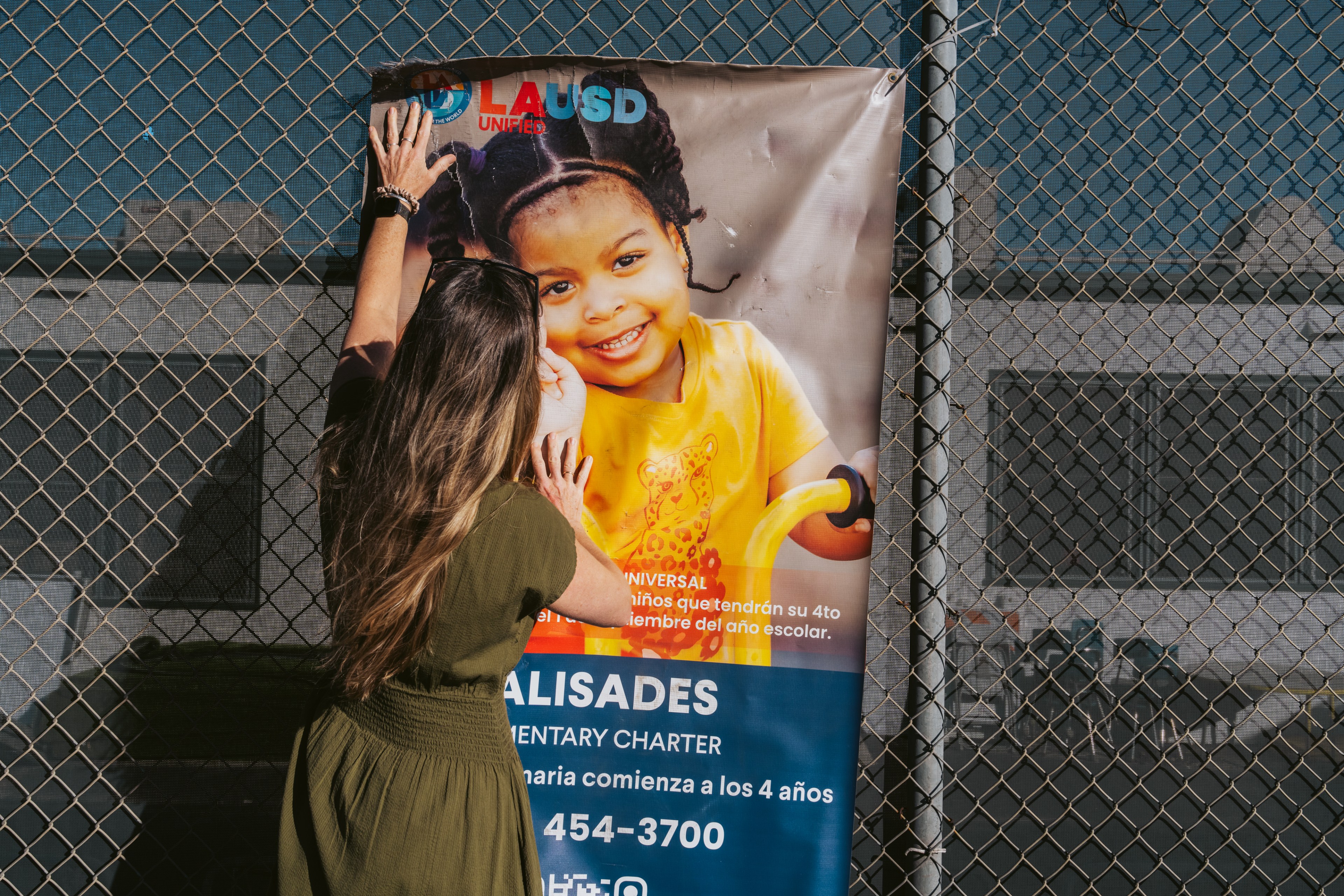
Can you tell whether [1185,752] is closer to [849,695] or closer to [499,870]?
[849,695]

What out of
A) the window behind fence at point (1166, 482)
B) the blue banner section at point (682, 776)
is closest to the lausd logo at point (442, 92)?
the blue banner section at point (682, 776)

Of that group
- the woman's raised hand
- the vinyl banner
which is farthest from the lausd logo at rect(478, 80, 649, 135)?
the woman's raised hand

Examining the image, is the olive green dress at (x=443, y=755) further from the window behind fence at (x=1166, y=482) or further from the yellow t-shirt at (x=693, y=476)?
the window behind fence at (x=1166, y=482)

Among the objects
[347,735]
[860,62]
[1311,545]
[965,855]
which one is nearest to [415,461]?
[347,735]

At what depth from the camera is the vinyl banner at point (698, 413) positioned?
1833 millimetres

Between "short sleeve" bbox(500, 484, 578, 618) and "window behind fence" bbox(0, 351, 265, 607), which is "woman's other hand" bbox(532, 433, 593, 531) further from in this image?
"window behind fence" bbox(0, 351, 265, 607)

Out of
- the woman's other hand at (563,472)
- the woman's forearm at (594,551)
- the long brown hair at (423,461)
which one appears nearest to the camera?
the long brown hair at (423,461)

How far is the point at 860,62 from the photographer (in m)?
1.99

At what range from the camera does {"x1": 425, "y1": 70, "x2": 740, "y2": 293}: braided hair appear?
6.19 ft

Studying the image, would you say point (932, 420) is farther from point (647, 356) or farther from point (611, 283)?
point (611, 283)

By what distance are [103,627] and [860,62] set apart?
7.08 ft

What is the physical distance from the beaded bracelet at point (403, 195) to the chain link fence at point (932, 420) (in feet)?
0.34

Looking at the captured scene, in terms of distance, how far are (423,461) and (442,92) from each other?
39.7 inches

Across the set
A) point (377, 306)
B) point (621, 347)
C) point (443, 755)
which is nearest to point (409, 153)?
point (377, 306)
